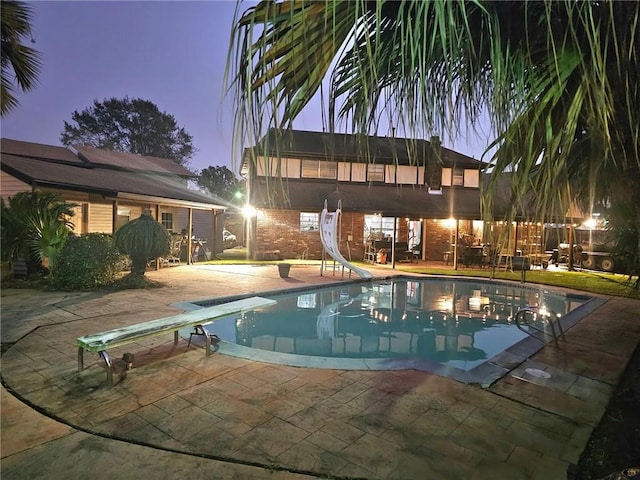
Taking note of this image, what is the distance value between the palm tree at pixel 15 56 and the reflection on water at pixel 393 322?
8071 mm

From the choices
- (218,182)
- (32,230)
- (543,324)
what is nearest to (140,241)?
(32,230)

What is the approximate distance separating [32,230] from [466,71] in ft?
37.0

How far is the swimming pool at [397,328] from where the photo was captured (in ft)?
16.4

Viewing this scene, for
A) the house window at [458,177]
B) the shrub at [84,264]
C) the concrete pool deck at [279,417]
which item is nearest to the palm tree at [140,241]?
the shrub at [84,264]

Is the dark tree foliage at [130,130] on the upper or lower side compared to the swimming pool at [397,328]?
upper

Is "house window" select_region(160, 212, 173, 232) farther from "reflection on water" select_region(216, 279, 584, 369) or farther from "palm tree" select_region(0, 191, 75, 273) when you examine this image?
"reflection on water" select_region(216, 279, 584, 369)

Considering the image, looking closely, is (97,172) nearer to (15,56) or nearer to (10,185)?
(10,185)

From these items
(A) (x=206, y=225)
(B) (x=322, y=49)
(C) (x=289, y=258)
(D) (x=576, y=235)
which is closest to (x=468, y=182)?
(D) (x=576, y=235)

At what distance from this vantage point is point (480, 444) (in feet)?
9.85

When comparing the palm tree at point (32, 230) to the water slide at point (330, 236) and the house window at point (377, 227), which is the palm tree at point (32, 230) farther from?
the house window at point (377, 227)

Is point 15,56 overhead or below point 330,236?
overhead

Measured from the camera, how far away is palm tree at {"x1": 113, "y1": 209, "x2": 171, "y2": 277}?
1017cm

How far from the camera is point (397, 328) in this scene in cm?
801

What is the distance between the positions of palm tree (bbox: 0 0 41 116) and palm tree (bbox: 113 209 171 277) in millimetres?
4142
